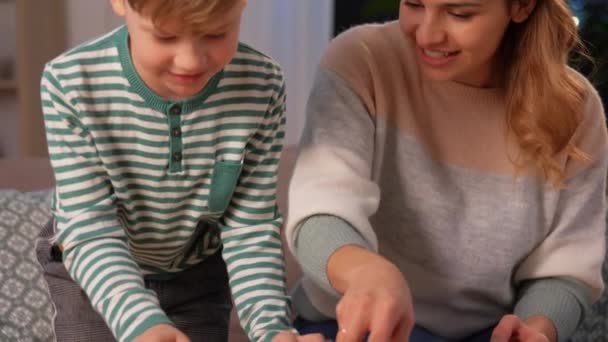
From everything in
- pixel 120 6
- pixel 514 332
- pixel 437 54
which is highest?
pixel 120 6

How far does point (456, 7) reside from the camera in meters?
1.36

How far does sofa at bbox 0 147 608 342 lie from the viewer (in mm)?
1763

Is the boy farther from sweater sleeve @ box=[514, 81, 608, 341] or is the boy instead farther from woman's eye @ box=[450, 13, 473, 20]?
sweater sleeve @ box=[514, 81, 608, 341]

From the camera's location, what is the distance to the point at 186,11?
3.61ft

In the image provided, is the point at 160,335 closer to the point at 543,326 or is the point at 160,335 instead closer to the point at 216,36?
the point at 216,36

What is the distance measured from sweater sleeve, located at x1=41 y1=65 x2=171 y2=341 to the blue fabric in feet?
1.22

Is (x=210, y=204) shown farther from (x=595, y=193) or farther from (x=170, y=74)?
(x=595, y=193)

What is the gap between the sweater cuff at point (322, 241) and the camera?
1266 millimetres

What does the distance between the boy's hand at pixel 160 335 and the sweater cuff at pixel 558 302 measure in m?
0.57

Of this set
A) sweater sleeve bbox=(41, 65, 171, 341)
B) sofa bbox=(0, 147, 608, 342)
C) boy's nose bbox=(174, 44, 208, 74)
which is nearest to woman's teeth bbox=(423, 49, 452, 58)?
boy's nose bbox=(174, 44, 208, 74)

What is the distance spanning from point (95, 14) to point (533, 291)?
209 cm

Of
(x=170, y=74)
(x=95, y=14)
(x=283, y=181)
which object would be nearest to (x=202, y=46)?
(x=170, y=74)

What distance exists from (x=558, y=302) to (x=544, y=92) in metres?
0.32

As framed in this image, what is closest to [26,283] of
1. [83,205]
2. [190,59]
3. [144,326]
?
[83,205]
